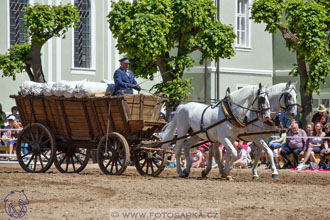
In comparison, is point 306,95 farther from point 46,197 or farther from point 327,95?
point 46,197

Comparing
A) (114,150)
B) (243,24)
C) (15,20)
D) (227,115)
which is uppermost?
(243,24)

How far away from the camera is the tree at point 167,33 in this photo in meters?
23.8

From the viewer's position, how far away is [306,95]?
2423 centimetres

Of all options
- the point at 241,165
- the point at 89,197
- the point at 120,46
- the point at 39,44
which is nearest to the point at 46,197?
the point at 89,197

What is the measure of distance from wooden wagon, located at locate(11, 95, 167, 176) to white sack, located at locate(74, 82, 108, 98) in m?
0.12

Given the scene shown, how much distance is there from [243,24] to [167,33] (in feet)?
36.0

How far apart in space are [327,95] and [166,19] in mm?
11959

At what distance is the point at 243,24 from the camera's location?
113 feet

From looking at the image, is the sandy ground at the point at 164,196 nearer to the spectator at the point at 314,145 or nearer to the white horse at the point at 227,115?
the white horse at the point at 227,115

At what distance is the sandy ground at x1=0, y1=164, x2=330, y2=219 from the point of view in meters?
9.47

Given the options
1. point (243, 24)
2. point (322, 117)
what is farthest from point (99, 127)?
point (243, 24)

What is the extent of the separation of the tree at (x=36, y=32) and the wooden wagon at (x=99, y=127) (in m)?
8.75

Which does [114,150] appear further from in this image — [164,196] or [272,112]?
[164,196]

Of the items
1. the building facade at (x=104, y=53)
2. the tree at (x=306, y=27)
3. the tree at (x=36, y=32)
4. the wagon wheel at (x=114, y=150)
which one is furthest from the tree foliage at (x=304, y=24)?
the wagon wheel at (x=114, y=150)
